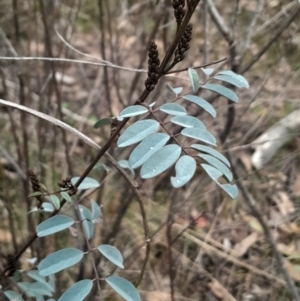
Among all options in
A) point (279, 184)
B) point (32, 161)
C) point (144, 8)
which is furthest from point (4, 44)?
point (279, 184)

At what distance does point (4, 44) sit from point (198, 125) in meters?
0.61

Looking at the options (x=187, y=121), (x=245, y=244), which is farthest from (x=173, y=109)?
(x=245, y=244)

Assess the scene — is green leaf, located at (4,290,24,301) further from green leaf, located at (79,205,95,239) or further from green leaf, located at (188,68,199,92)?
green leaf, located at (188,68,199,92)

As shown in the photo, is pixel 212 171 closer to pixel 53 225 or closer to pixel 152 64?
pixel 152 64

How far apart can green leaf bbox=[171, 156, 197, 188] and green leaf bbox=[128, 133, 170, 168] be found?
0.10 feet

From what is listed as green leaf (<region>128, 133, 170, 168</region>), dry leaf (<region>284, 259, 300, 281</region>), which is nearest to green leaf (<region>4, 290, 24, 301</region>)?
green leaf (<region>128, 133, 170, 168</region>)

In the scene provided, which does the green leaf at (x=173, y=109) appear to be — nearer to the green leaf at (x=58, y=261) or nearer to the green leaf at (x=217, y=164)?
the green leaf at (x=217, y=164)

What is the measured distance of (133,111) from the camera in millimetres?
568

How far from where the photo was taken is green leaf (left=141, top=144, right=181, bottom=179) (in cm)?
52

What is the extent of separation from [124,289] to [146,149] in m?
0.21

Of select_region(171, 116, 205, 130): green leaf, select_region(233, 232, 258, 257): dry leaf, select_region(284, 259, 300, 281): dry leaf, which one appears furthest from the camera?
select_region(233, 232, 258, 257): dry leaf

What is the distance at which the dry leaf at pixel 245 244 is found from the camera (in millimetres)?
1294

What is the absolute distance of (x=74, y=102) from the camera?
6.84 feet

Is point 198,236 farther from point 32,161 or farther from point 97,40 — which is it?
point 97,40
